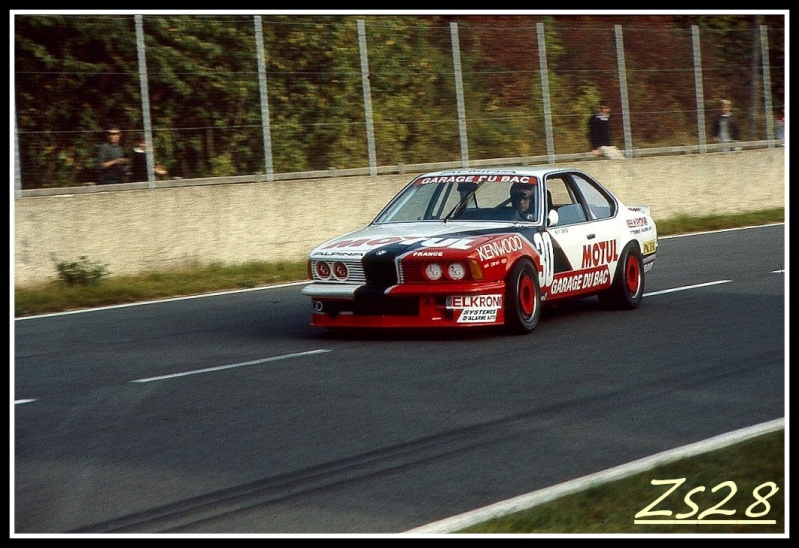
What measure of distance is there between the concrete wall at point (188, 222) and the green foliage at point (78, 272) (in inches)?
3.4

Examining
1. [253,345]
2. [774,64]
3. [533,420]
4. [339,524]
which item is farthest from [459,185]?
[774,64]

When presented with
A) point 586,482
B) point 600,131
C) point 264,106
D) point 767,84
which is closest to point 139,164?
point 264,106

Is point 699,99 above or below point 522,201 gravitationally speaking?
above

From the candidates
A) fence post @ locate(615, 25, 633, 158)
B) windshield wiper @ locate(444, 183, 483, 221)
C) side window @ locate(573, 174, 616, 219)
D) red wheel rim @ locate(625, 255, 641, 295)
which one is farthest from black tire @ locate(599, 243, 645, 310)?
fence post @ locate(615, 25, 633, 158)

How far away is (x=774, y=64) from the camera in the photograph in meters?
24.5

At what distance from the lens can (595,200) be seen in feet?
39.8

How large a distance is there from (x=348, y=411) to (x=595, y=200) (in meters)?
5.01

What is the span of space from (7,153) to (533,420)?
27.0 feet

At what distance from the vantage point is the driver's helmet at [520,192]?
11250mm

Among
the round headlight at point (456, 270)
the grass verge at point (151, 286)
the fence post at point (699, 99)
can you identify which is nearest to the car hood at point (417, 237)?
the round headlight at point (456, 270)

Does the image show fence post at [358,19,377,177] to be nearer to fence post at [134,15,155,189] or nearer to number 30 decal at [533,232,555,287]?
fence post at [134,15,155,189]

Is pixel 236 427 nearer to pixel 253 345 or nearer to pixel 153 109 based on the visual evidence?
pixel 253 345

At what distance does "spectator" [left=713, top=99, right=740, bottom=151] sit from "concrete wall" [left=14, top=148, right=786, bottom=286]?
7702mm

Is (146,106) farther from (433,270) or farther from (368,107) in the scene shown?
(433,270)
